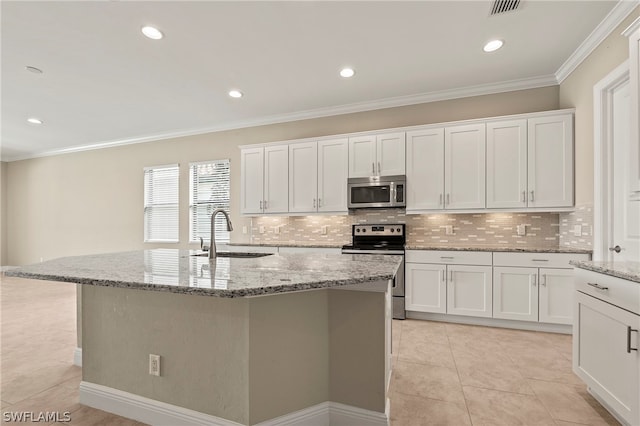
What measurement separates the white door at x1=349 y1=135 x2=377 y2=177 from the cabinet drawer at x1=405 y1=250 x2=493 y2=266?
3.97 ft

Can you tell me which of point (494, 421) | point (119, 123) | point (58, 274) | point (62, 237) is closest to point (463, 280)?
point (494, 421)

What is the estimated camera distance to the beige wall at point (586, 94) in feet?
8.55

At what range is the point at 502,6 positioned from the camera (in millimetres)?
2400

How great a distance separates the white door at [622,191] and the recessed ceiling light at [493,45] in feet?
3.51

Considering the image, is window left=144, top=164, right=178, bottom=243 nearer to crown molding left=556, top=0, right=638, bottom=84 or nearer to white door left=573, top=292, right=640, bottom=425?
white door left=573, top=292, right=640, bottom=425

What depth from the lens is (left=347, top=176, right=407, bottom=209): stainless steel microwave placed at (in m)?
3.90

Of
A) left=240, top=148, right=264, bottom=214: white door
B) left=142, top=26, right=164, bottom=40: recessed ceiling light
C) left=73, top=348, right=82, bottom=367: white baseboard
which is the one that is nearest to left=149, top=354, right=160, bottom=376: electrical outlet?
left=73, top=348, right=82, bottom=367: white baseboard

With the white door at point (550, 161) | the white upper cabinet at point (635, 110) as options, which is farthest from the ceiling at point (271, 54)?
the white upper cabinet at point (635, 110)

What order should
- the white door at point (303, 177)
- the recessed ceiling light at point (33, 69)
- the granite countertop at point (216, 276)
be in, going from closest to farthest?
the granite countertop at point (216, 276) < the recessed ceiling light at point (33, 69) < the white door at point (303, 177)

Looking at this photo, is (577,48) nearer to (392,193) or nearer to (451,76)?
(451,76)

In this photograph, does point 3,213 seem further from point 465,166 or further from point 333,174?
point 465,166

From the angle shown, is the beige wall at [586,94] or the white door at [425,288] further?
the white door at [425,288]

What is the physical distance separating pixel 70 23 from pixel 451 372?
4.33m

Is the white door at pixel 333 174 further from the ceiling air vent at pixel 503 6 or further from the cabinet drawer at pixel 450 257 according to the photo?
the ceiling air vent at pixel 503 6
